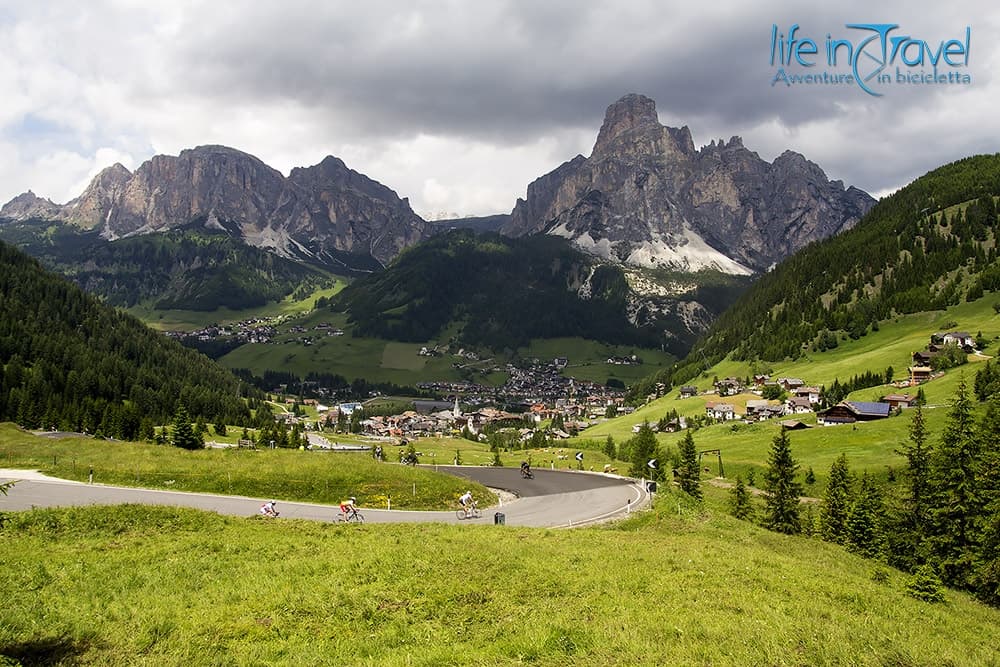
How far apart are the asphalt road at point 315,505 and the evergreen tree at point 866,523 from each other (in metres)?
19.8

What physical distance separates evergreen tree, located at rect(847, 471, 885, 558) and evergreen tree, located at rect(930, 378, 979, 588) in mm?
7553

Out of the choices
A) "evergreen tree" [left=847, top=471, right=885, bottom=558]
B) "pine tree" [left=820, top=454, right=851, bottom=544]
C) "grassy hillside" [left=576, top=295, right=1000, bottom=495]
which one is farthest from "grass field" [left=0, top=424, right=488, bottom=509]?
"grassy hillside" [left=576, top=295, right=1000, bottom=495]

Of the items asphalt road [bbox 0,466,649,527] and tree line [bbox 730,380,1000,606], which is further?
tree line [bbox 730,380,1000,606]

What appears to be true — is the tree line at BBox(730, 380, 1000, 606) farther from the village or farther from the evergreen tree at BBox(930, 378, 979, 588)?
the village

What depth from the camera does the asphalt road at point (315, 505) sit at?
39094mm

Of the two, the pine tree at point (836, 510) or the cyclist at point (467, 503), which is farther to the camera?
the pine tree at point (836, 510)

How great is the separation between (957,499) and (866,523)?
43.8 ft

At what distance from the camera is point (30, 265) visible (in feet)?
564

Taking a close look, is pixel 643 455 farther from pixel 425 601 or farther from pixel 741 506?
pixel 425 601

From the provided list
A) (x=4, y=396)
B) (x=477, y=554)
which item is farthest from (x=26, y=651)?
(x=4, y=396)

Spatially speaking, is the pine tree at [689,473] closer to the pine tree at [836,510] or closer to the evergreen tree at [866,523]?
the pine tree at [836,510]

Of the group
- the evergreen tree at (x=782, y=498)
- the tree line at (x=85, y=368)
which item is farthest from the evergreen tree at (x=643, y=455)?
the tree line at (x=85, y=368)

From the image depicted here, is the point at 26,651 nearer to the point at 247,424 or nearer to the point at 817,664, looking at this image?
the point at 817,664

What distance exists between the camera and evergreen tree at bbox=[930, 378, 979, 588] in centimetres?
4191
